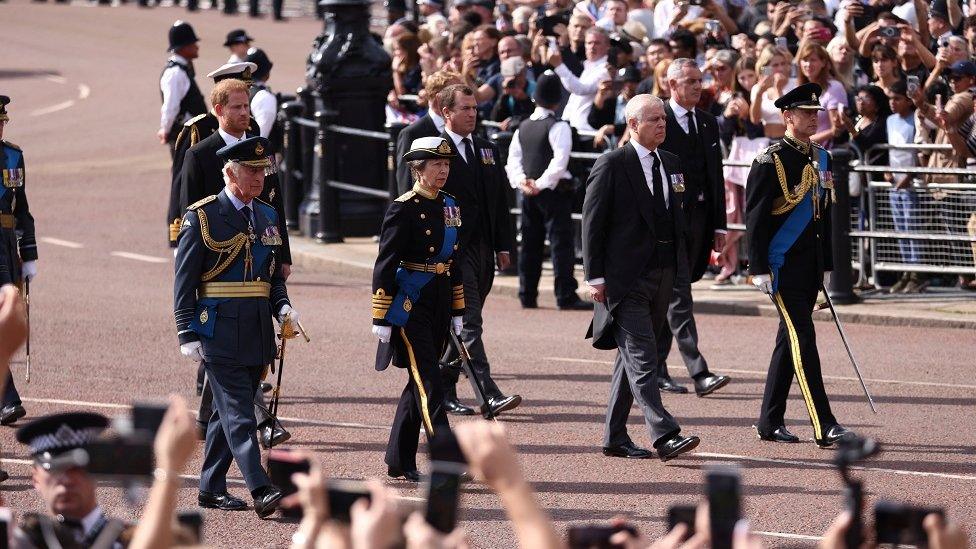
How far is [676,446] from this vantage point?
945 centimetres

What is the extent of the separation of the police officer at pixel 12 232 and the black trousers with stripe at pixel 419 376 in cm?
265

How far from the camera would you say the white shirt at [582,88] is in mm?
16469

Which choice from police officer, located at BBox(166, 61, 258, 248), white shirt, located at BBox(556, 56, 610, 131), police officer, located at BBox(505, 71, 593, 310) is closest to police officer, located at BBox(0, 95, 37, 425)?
police officer, located at BBox(166, 61, 258, 248)

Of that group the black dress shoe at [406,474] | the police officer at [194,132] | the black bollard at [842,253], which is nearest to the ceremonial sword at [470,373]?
the black dress shoe at [406,474]

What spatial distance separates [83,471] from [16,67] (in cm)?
3431

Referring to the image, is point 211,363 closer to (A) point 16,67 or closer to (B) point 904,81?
(B) point 904,81

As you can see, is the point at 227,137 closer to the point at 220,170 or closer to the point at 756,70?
the point at 220,170

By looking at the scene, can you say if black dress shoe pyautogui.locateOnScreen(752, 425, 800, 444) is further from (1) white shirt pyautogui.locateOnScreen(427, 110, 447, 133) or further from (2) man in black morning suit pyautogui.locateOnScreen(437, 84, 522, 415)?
(1) white shirt pyautogui.locateOnScreen(427, 110, 447, 133)

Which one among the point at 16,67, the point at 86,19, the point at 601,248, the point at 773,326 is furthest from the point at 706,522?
the point at 86,19

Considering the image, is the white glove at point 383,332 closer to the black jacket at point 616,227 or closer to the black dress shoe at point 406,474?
the black dress shoe at point 406,474

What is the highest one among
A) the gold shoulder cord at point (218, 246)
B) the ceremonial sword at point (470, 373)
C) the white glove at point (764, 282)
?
the gold shoulder cord at point (218, 246)

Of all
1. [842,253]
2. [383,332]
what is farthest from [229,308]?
[842,253]

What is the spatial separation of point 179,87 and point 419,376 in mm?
7388

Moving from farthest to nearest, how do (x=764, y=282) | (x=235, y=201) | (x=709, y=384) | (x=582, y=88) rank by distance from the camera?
1. (x=582, y=88)
2. (x=709, y=384)
3. (x=764, y=282)
4. (x=235, y=201)
